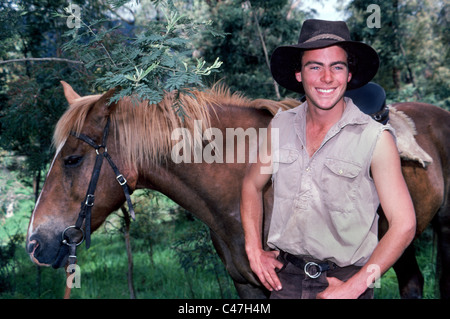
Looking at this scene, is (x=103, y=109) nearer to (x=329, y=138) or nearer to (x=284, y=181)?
(x=284, y=181)

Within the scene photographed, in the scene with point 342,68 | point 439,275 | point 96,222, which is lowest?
point 439,275

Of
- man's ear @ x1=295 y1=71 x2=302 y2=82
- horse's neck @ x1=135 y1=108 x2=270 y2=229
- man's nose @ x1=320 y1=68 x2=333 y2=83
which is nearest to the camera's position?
man's nose @ x1=320 y1=68 x2=333 y2=83

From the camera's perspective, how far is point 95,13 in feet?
14.8

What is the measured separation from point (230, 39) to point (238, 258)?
444cm

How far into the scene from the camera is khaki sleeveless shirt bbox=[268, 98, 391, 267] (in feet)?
5.86

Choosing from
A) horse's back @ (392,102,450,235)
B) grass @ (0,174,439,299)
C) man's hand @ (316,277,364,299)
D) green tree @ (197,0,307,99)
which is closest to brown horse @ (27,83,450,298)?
man's hand @ (316,277,364,299)

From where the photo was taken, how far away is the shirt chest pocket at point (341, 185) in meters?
1.78

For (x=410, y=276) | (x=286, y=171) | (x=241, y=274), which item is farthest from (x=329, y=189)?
(x=410, y=276)

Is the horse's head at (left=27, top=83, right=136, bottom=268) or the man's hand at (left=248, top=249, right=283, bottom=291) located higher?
the horse's head at (left=27, top=83, right=136, bottom=268)

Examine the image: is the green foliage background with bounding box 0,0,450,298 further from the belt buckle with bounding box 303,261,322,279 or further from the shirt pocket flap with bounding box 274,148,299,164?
the belt buckle with bounding box 303,261,322,279

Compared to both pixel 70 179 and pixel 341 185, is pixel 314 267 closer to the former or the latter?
pixel 341 185

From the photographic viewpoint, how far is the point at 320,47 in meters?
1.88

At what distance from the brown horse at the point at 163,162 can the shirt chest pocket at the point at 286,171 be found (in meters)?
0.67

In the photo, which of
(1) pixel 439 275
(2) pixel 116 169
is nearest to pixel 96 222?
(2) pixel 116 169
